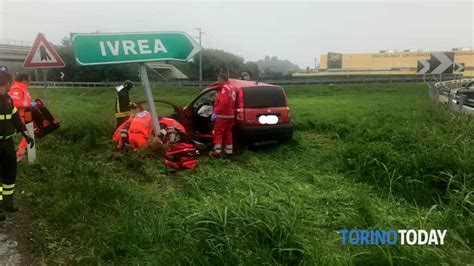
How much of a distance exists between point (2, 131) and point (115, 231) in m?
2.14

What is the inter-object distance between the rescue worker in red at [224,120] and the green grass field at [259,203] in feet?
1.48

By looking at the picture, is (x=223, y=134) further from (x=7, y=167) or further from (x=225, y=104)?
(x=7, y=167)

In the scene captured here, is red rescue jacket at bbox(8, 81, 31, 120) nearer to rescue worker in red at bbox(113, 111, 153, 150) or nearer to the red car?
rescue worker in red at bbox(113, 111, 153, 150)

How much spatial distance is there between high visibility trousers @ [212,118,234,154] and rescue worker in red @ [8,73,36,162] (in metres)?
3.32

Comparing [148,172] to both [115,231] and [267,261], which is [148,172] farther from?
[267,261]

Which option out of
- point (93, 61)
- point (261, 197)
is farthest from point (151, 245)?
point (93, 61)

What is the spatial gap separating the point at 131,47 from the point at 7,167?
9.02ft

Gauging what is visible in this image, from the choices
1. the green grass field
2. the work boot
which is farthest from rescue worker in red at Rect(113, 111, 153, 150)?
the work boot

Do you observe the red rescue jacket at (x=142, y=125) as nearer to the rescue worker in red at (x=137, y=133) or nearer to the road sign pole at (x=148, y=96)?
the rescue worker in red at (x=137, y=133)

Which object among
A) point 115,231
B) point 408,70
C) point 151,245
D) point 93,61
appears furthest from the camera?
point 408,70

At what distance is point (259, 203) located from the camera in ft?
12.6

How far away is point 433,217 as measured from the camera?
3.79 m

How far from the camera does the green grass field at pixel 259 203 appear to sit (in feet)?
10.3

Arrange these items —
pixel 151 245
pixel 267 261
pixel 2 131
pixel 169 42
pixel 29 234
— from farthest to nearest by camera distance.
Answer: pixel 169 42, pixel 2 131, pixel 29 234, pixel 151 245, pixel 267 261
